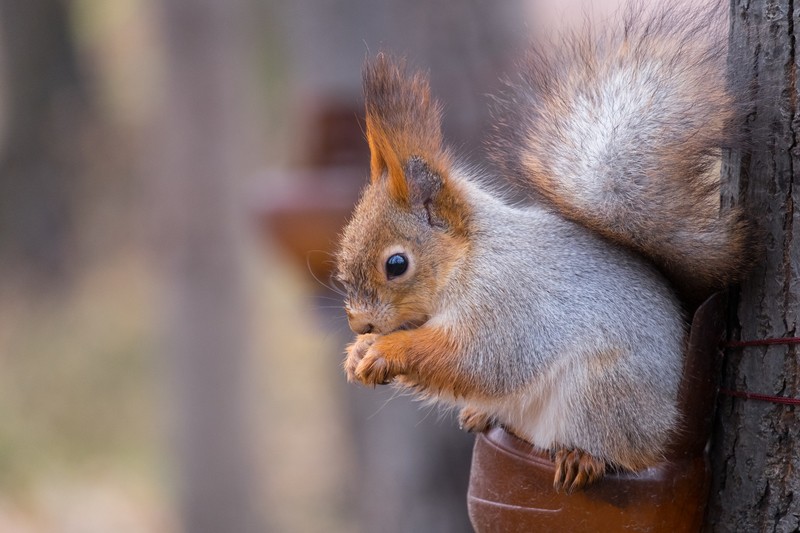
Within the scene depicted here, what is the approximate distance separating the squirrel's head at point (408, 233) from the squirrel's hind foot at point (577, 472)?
0.85ft

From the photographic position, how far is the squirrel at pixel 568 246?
3.43ft

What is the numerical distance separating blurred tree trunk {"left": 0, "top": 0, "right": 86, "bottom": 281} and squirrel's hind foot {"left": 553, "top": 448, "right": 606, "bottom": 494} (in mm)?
6720

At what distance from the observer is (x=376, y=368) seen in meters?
1.10

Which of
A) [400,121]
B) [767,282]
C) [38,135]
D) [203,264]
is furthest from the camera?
[38,135]

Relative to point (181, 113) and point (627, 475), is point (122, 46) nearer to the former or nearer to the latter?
point (181, 113)

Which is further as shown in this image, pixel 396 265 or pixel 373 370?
pixel 396 265

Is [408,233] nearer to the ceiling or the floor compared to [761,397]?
nearer to the ceiling

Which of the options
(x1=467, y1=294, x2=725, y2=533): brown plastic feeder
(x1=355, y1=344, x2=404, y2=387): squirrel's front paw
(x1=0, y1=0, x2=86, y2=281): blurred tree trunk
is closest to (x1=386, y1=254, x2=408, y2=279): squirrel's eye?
(x1=355, y1=344, x2=404, y2=387): squirrel's front paw

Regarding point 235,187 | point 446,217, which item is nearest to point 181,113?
point 235,187

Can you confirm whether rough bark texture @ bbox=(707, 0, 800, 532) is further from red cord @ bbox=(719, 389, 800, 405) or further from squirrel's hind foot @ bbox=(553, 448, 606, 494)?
squirrel's hind foot @ bbox=(553, 448, 606, 494)

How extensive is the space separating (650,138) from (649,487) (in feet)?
1.25

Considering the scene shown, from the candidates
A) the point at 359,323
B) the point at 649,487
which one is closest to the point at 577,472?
the point at 649,487

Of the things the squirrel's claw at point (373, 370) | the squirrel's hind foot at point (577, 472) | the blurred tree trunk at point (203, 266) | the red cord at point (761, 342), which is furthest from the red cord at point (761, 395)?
the blurred tree trunk at point (203, 266)

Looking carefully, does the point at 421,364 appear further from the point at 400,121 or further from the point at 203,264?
the point at 203,264
